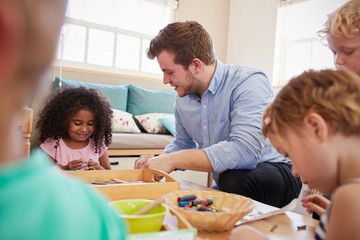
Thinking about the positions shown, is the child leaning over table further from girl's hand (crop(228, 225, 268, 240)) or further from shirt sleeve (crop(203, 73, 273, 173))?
shirt sleeve (crop(203, 73, 273, 173))

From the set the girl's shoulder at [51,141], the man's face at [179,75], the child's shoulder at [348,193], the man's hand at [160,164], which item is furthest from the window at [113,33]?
the child's shoulder at [348,193]

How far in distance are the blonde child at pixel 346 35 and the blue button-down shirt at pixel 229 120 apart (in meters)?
0.41

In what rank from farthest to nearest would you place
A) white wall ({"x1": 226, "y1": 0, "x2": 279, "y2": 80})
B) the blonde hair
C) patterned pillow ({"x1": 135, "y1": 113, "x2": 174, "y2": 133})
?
white wall ({"x1": 226, "y1": 0, "x2": 279, "y2": 80})
patterned pillow ({"x1": 135, "y1": 113, "x2": 174, "y2": 133})
the blonde hair

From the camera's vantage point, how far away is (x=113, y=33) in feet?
11.6

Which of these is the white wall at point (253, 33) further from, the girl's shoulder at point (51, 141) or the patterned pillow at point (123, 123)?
the girl's shoulder at point (51, 141)

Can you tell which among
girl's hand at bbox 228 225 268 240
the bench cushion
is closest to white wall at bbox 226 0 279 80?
the bench cushion

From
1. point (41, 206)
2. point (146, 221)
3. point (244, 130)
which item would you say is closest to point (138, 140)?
point (244, 130)

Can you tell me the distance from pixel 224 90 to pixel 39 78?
1343mm

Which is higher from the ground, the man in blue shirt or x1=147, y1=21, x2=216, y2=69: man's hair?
x1=147, y1=21, x2=216, y2=69: man's hair

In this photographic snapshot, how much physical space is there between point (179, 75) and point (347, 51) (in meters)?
0.80

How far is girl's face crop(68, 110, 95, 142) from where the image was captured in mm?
1754

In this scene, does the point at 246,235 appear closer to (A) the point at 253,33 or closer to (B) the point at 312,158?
(B) the point at 312,158

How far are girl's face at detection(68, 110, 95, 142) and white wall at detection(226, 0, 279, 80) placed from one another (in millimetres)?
2561

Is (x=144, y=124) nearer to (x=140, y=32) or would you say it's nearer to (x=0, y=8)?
(x=140, y=32)
